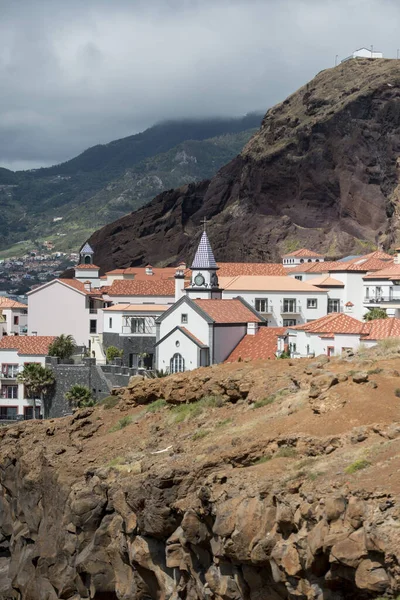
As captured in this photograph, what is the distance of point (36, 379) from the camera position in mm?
70562

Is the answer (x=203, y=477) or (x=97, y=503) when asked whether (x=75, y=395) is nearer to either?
(x=97, y=503)

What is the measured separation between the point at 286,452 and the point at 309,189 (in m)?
134

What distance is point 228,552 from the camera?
2334 cm

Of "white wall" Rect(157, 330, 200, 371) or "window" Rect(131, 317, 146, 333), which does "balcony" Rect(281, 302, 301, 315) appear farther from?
"white wall" Rect(157, 330, 200, 371)

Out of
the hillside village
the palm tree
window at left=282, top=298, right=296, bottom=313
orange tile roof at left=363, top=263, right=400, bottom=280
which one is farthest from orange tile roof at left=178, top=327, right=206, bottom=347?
orange tile roof at left=363, top=263, right=400, bottom=280

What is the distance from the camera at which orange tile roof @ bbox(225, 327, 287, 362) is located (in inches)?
2465

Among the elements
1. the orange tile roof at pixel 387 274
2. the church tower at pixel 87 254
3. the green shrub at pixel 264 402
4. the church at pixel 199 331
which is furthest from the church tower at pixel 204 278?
the green shrub at pixel 264 402

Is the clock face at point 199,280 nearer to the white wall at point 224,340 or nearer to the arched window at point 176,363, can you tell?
the white wall at point 224,340

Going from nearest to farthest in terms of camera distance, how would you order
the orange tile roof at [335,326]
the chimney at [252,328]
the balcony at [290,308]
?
the orange tile roof at [335,326] → the chimney at [252,328] → the balcony at [290,308]

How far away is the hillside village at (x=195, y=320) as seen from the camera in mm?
62500

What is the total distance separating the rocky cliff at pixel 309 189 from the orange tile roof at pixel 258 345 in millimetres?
77119

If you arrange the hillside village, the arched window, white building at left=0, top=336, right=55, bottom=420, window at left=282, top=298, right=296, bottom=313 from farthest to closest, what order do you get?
window at left=282, top=298, right=296, bottom=313 → white building at left=0, top=336, right=55, bottom=420 → the arched window → the hillside village

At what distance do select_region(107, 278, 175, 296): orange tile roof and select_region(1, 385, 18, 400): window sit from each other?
14.3 meters

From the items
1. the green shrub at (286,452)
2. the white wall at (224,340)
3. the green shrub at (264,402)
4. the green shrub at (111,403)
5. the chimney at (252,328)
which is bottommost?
the green shrub at (111,403)
